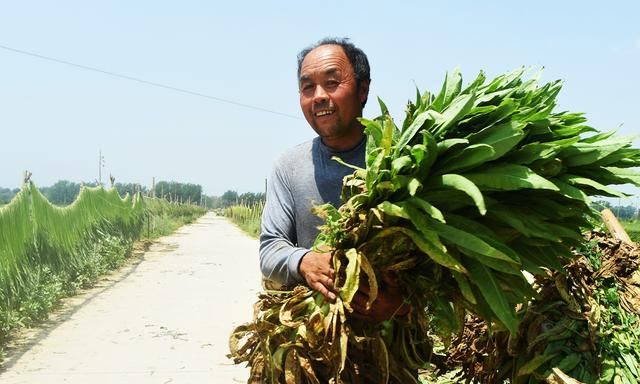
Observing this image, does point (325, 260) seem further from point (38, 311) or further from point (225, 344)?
point (38, 311)

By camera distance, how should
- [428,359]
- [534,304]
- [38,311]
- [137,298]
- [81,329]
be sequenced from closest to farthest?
[428,359] → [534,304] → [81,329] → [38,311] → [137,298]

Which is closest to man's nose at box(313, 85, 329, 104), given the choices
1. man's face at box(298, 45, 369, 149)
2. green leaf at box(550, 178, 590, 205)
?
man's face at box(298, 45, 369, 149)

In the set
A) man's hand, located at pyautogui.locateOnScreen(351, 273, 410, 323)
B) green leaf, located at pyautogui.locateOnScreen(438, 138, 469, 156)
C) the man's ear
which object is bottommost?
man's hand, located at pyautogui.locateOnScreen(351, 273, 410, 323)

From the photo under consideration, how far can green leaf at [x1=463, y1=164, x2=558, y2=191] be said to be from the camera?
1.82 metres

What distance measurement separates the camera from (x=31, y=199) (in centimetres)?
911

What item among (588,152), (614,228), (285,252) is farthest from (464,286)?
(614,228)

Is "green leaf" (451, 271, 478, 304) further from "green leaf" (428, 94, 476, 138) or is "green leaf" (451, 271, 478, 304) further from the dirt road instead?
the dirt road

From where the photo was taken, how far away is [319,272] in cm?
212

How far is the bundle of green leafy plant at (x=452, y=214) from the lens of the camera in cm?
190

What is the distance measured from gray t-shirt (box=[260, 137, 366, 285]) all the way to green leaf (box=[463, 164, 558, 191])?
80 cm

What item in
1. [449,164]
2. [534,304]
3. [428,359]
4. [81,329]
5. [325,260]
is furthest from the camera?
[81,329]

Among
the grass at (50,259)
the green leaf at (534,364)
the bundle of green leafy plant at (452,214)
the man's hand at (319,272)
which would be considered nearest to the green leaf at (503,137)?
the bundle of green leafy plant at (452,214)

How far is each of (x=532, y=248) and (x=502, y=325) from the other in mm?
268

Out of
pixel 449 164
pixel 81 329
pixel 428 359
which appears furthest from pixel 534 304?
pixel 81 329
